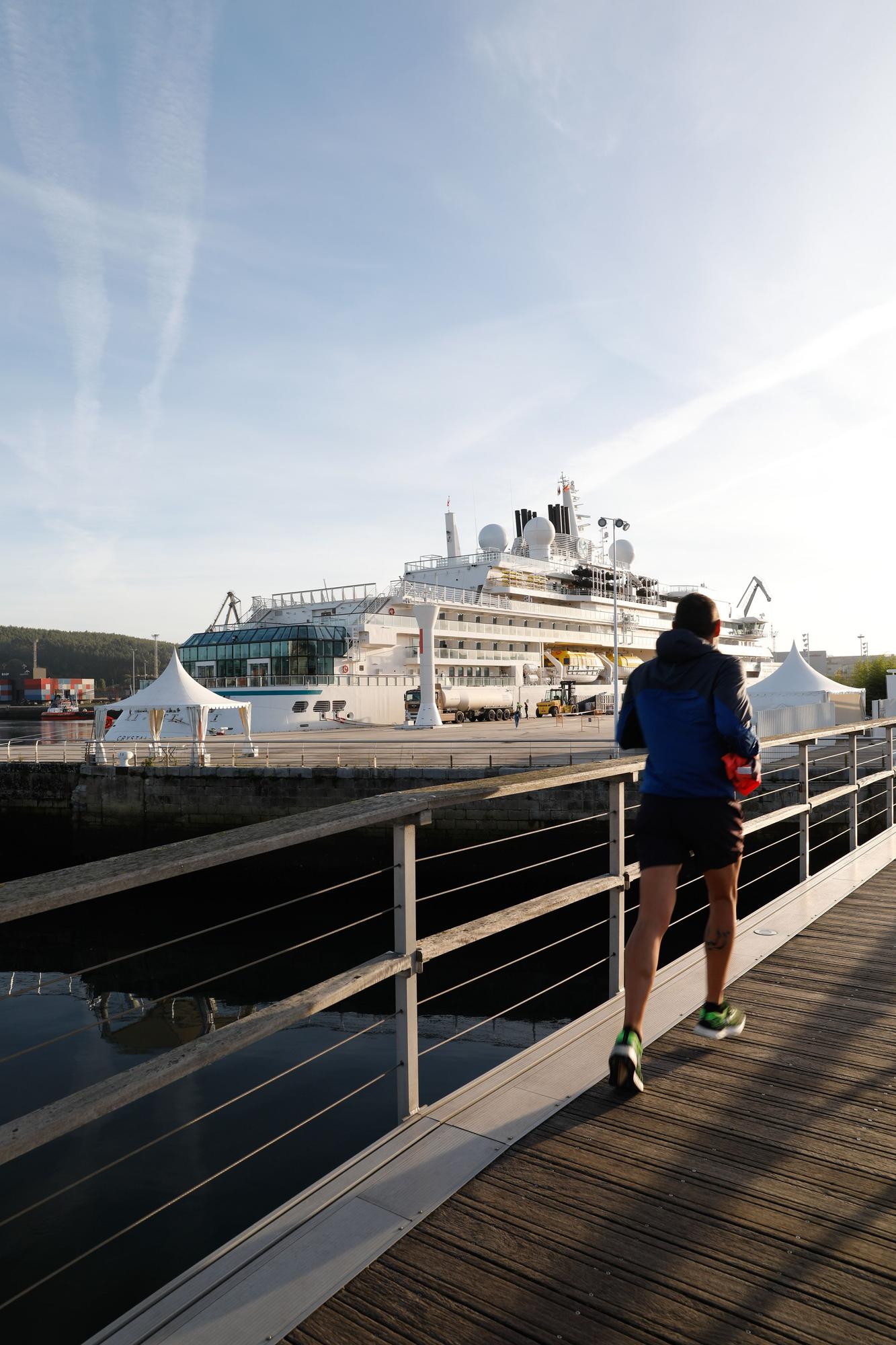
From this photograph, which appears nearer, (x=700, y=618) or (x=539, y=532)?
(x=700, y=618)

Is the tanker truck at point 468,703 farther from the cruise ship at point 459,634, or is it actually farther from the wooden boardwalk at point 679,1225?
the wooden boardwalk at point 679,1225

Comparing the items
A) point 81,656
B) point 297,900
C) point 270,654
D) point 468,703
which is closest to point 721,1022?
point 297,900

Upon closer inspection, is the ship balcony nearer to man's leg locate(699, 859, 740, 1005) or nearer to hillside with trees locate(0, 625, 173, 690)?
man's leg locate(699, 859, 740, 1005)

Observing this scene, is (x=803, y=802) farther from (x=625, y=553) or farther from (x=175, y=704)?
(x=625, y=553)

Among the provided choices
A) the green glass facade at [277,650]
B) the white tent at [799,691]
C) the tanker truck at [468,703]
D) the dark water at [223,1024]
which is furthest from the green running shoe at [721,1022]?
the green glass facade at [277,650]

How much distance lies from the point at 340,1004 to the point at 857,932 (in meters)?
8.59

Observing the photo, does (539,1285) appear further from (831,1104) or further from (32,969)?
(32,969)

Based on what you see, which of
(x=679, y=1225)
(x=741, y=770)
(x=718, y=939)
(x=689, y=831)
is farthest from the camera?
(x=718, y=939)

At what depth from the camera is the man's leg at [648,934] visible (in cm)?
364

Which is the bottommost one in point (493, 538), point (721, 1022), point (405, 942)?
point (721, 1022)

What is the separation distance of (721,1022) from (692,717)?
166 centimetres

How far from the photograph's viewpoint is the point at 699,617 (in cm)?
371

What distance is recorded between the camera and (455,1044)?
10656 mm

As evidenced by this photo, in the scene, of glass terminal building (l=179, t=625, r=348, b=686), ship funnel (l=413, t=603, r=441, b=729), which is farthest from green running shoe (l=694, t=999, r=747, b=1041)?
glass terminal building (l=179, t=625, r=348, b=686)
